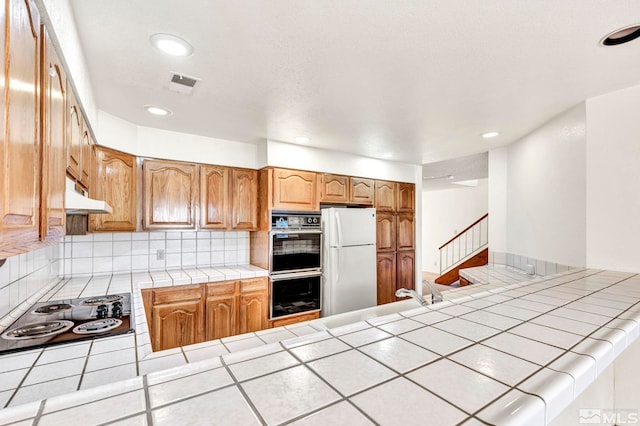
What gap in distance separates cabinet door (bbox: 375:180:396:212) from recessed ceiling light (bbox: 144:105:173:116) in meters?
2.49

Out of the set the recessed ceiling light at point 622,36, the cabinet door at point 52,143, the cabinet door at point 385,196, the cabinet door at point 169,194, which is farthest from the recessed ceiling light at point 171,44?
the cabinet door at point 385,196

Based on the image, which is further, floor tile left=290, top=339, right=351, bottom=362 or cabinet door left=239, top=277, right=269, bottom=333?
cabinet door left=239, top=277, right=269, bottom=333

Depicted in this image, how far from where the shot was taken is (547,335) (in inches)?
32.3

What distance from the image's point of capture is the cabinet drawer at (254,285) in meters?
2.77

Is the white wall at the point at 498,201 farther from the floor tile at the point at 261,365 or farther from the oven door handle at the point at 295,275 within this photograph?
the floor tile at the point at 261,365

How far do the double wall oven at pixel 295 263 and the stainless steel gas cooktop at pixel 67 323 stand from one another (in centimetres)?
135

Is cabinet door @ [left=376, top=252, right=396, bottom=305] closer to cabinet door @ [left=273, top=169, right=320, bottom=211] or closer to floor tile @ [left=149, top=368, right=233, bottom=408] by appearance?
cabinet door @ [left=273, top=169, right=320, bottom=211]

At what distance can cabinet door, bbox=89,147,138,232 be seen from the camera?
232cm

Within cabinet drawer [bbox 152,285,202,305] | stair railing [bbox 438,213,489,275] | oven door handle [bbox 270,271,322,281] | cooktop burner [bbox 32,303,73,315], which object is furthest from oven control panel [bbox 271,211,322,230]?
stair railing [bbox 438,213,489,275]

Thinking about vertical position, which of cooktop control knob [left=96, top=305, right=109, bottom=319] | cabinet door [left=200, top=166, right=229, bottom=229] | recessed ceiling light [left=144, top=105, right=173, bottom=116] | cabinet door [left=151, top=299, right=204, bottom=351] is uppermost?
recessed ceiling light [left=144, top=105, right=173, bottom=116]

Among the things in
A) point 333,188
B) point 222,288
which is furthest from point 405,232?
point 222,288

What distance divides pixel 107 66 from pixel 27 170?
121 centimetres

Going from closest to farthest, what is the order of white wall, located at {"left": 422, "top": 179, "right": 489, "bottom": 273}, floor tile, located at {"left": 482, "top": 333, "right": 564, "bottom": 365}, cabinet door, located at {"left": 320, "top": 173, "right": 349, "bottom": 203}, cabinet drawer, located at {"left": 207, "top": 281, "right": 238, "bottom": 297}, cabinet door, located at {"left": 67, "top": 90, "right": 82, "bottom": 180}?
floor tile, located at {"left": 482, "top": 333, "right": 564, "bottom": 365}
cabinet door, located at {"left": 67, "top": 90, "right": 82, "bottom": 180}
cabinet drawer, located at {"left": 207, "top": 281, "right": 238, "bottom": 297}
cabinet door, located at {"left": 320, "top": 173, "right": 349, "bottom": 203}
white wall, located at {"left": 422, "top": 179, "right": 489, "bottom": 273}

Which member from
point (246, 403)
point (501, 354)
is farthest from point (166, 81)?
point (501, 354)
